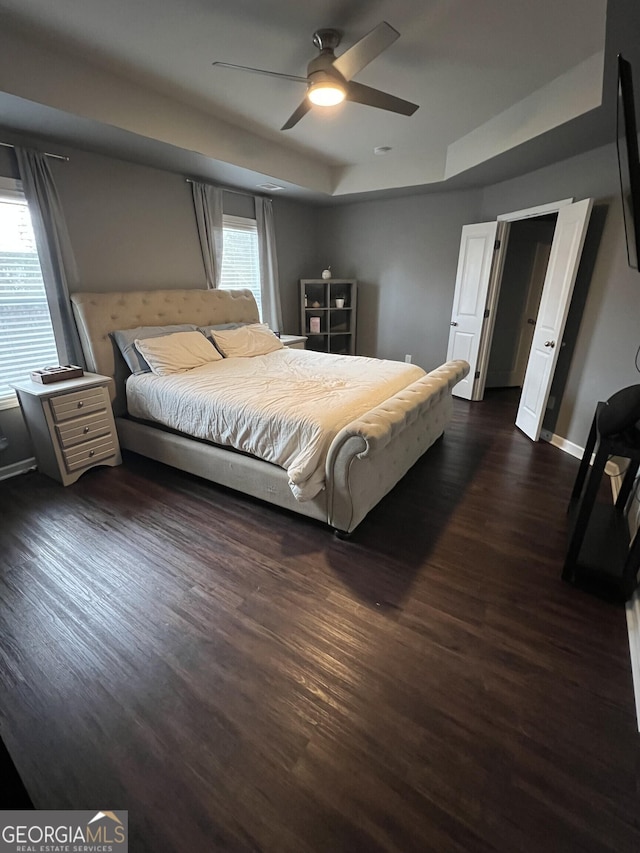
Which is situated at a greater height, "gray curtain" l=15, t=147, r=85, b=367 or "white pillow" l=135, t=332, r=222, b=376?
"gray curtain" l=15, t=147, r=85, b=367

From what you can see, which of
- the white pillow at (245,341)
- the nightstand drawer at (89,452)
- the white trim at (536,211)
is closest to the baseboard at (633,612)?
the white trim at (536,211)

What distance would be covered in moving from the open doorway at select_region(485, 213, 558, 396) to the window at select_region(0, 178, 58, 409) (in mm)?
4860

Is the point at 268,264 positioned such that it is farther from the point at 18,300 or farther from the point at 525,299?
the point at 525,299

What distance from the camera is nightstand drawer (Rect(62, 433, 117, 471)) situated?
287 cm

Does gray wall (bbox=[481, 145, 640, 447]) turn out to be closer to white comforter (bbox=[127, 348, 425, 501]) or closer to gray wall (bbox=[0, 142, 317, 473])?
white comforter (bbox=[127, 348, 425, 501])

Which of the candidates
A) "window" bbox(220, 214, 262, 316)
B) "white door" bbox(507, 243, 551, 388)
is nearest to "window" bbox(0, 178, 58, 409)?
"window" bbox(220, 214, 262, 316)

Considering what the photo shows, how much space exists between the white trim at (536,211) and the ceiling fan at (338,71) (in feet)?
6.19

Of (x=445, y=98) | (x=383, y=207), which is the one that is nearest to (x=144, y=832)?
(x=445, y=98)

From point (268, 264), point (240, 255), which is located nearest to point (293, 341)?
point (268, 264)

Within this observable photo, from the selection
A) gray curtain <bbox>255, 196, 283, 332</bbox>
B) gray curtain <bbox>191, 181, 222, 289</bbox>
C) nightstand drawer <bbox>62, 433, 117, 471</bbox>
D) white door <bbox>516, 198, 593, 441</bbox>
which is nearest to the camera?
nightstand drawer <bbox>62, 433, 117, 471</bbox>

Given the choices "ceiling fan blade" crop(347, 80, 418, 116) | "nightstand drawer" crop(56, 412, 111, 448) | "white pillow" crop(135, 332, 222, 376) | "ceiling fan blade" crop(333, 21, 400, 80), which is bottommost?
"nightstand drawer" crop(56, 412, 111, 448)

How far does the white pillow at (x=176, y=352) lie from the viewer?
3.19 metres

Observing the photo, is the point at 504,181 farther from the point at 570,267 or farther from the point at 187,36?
the point at 187,36

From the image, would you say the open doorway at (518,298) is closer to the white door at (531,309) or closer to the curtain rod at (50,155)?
the white door at (531,309)
